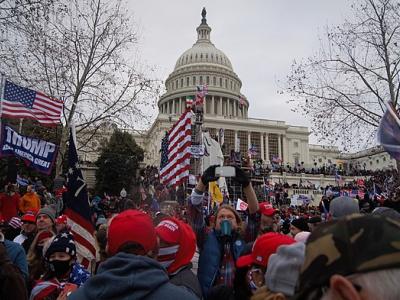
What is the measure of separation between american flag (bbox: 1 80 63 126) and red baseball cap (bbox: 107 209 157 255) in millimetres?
6142

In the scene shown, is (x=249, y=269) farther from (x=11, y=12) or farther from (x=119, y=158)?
(x=119, y=158)

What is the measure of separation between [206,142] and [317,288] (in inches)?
653

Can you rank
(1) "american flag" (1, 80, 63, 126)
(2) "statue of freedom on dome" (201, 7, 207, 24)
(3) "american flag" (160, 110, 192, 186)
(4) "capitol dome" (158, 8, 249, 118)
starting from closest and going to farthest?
(1) "american flag" (1, 80, 63, 126) < (3) "american flag" (160, 110, 192, 186) < (4) "capitol dome" (158, 8, 249, 118) < (2) "statue of freedom on dome" (201, 7, 207, 24)

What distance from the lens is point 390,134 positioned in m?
5.12

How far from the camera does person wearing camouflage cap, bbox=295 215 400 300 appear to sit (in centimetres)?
84

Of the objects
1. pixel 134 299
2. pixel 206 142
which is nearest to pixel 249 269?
pixel 134 299

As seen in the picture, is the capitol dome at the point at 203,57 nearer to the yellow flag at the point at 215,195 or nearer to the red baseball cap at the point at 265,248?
the yellow flag at the point at 215,195

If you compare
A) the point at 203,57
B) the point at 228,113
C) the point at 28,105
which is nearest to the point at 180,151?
the point at 28,105

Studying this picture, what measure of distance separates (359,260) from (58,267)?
8.68 ft

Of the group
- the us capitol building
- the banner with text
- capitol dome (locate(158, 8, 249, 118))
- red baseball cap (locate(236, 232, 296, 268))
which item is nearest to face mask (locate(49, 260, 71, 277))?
red baseball cap (locate(236, 232, 296, 268))

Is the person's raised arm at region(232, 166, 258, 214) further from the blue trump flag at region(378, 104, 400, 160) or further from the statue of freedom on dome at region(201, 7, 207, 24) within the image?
the statue of freedom on dome at region(201, 7, 207, 24)

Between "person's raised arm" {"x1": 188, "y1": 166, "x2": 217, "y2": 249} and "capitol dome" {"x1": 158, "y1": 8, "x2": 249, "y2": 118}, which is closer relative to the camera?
"person's raised arm" {"x1": 188, "y1": 166, "x2": 217, "y2": 249}

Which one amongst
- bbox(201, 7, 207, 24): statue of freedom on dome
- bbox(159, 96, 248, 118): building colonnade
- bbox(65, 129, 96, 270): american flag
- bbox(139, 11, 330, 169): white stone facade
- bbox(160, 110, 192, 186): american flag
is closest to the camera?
bbox(65, 129, 96, 270): american flag

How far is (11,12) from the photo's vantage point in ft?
32.2
